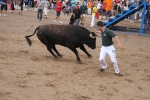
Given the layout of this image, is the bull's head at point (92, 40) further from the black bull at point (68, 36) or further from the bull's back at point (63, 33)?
the bull's back at point (63, 33)

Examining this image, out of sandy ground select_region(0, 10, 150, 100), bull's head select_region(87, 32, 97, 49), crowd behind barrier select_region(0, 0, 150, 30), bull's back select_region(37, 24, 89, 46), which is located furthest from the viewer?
crowd behind barrier select_region(0, 0, 150, 30)

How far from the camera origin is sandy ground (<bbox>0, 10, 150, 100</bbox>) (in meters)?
7.25

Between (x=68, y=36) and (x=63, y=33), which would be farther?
(x=63, y=33)

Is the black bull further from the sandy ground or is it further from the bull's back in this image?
the sandy ground

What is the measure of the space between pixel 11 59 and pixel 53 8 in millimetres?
22800

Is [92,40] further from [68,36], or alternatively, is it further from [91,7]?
[91,7]

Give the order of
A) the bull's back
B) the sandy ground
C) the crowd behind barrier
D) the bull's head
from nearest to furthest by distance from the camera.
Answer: the sandy ground, the bull's back, the bull's head, the crowd behind barrier

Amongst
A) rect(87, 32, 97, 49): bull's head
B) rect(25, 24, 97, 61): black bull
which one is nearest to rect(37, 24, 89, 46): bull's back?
rect(25, 24, 97, 61): black bull

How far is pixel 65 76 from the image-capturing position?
28.6ft

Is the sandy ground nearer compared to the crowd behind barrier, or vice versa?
the sandy ground

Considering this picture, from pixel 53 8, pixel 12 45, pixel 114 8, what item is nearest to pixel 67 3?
pixel 53 8

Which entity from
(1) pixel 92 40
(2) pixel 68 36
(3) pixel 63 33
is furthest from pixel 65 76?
(1) pixel 92 40

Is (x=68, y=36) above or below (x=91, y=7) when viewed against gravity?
below

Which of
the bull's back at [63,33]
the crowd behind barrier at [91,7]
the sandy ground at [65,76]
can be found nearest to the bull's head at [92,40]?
the bull's back at [63,33]
